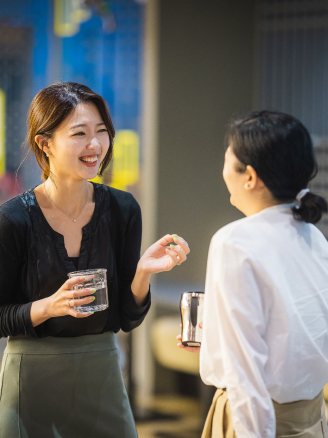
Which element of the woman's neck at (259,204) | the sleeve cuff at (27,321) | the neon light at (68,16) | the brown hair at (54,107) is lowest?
the sleeve cuff at (27,321)

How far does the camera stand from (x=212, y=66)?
4.11 metres

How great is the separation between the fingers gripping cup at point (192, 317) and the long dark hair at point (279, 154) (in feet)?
1.16

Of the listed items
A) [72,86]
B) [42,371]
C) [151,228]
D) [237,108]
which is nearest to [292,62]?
[237,108]

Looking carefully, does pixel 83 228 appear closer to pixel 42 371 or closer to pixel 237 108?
pixel 42 371

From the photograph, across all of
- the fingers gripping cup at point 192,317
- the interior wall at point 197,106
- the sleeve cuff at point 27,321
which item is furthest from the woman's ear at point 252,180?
the interior wall at point 197,106

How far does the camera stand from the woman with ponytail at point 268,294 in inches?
43.7

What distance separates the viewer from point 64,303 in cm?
135

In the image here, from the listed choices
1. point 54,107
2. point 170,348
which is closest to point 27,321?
point 54,107

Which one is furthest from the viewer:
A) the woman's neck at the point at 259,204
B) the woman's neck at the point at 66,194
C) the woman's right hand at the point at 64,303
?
the woman's neck at the point at 66,194

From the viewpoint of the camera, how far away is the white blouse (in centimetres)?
110

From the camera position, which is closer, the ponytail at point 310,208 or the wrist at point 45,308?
the ponytail at point 310,208

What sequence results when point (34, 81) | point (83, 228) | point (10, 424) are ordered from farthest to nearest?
point (34, 81) → point (83, 228) → point (10, 424)

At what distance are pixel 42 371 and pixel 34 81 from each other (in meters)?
3.33

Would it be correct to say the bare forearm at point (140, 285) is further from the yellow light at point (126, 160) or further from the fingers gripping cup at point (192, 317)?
the yellow light at point (126, 160)
